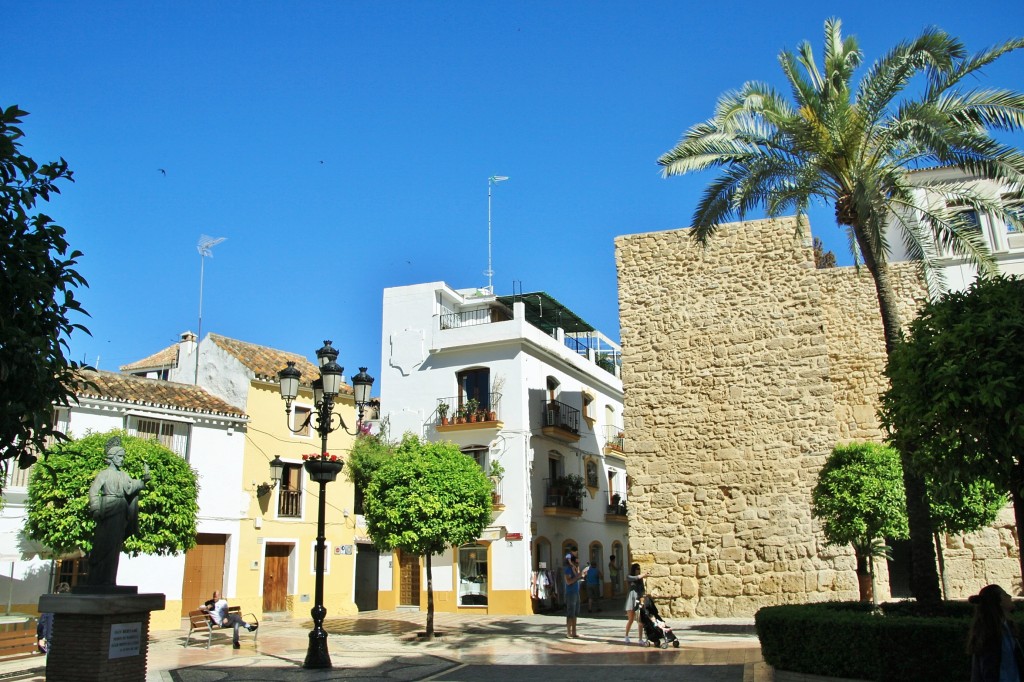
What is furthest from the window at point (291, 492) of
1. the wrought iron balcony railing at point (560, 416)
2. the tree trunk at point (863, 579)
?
the tree trunk at point (863, 579)

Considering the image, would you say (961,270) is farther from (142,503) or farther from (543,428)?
(142,503)

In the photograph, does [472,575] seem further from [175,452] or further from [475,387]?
[175,452]

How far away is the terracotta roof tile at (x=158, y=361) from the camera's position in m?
27.7

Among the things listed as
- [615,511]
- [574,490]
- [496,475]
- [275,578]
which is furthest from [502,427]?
[275,578]

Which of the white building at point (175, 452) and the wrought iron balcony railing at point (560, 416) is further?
the wrought iron balcony railing at point (560, 416)

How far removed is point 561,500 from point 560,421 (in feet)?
8.48

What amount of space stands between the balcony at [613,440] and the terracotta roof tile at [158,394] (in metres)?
13.0

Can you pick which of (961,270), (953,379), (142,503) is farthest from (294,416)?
(953,379)

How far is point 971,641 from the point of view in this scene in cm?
588

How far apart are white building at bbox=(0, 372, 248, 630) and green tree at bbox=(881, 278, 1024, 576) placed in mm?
17152

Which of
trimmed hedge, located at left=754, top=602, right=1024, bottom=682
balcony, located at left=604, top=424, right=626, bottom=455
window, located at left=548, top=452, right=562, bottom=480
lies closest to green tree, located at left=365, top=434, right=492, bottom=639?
window, located at left=548, top=452, right=562, bottom=480

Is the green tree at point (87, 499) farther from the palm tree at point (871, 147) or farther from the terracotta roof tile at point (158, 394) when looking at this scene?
the palm tree at point (871, 147)

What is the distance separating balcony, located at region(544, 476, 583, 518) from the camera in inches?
957

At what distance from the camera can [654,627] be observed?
42.6 ft
